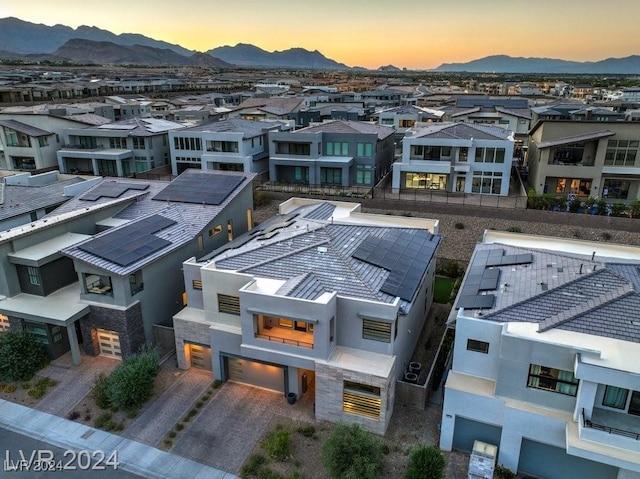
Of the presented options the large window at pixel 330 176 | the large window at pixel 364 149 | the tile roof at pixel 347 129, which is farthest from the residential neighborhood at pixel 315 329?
the tile roof at pixel 347 129

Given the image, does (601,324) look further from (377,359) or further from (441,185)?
(441,185)

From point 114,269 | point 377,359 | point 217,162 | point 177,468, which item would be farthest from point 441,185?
point 177,468

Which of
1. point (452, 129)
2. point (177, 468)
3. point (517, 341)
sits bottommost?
point (177, 468)

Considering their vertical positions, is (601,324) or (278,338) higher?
(601,324)

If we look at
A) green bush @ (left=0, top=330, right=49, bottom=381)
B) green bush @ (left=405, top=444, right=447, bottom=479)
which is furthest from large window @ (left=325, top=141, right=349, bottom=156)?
green bush @ (left=405, top=444, right=447, bottom=479)

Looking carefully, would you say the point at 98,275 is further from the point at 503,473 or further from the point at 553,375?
the point at 553,375

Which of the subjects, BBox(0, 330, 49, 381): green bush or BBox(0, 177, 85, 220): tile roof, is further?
BBox(0, 177, 85, 220): tile roof

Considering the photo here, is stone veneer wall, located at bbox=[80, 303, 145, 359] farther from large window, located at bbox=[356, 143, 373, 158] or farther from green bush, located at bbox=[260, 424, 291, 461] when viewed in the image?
large window, located at bbox=[356, 143, 373, 158]
